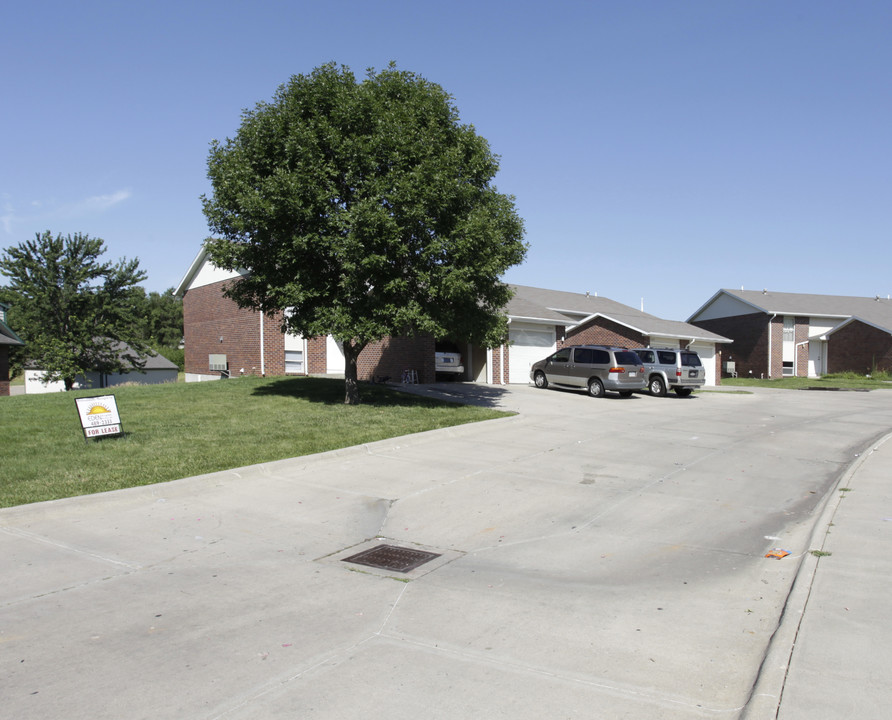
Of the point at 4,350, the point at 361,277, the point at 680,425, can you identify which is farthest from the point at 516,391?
the point at 4,350

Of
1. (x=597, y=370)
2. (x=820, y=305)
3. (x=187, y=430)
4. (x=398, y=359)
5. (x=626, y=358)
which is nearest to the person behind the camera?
(x=187, y=430)

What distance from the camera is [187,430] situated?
1210cm

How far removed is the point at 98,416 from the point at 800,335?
4391cm

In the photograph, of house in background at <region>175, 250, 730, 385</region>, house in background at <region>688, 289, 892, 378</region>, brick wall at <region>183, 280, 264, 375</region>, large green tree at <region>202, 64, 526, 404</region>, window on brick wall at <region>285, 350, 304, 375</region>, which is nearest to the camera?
large green tree at <region>202, 64, 526, 404</region>

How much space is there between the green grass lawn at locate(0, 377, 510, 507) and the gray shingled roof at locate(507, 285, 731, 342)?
1046 centimetres

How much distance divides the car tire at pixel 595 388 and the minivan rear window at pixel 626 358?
3.16 ft

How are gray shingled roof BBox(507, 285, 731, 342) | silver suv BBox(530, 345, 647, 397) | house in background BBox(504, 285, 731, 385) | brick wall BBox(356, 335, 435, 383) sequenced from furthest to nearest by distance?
gray shingled roof BBox(507, 285, 731, 342)
house in background BBox(504, 285, 731, 385)
brick wall BBox(356, 335, 435, 383)
silver suv BBox(530, 345, 647, 397)

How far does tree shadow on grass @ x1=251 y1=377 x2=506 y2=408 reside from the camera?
56.9 feet

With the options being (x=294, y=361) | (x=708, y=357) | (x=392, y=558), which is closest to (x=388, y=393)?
(x=294, y=361)

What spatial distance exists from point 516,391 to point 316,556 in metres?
16.6

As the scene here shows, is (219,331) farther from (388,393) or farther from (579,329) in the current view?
(579,329)

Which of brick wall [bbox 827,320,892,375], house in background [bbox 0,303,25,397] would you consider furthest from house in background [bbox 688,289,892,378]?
house in background [bbox 0,303,25,397]

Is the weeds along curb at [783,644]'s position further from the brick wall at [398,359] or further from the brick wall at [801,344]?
the brick wall at [801,344]

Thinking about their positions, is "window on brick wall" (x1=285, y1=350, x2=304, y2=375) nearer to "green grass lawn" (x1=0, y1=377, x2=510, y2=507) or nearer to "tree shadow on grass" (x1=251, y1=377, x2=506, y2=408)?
"tree shadow on grass" (x1=251, y1=377, x2=506, y2=408)
